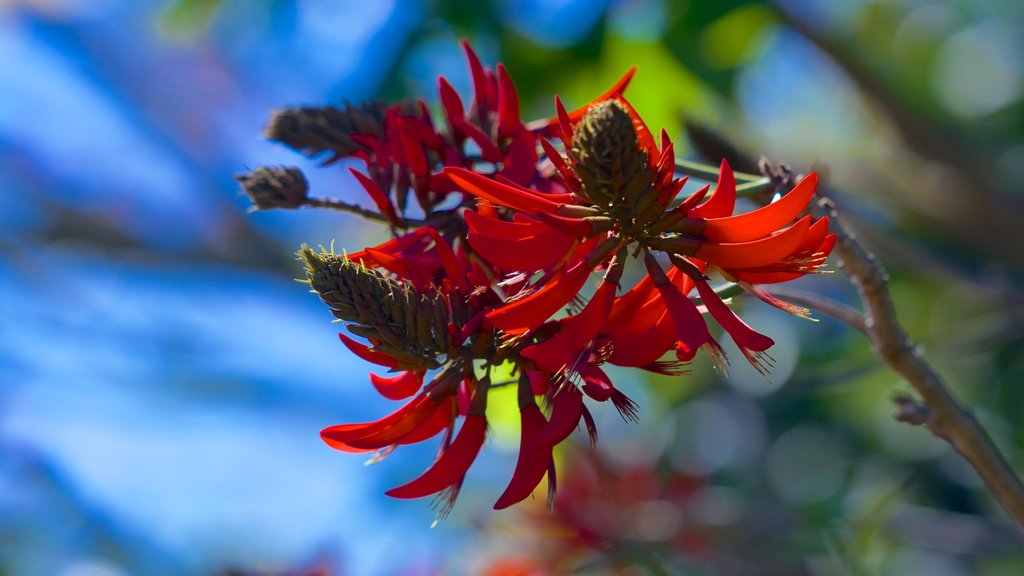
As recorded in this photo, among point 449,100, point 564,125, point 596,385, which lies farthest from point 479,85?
point 596,385

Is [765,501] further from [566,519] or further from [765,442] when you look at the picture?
[566,519]

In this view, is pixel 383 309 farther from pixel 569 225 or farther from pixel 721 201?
pixel 721 201

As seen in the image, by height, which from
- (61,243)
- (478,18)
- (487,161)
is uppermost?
(61,243)

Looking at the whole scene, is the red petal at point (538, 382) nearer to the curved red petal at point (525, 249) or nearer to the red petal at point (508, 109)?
the curved red petal at point (525, 249)

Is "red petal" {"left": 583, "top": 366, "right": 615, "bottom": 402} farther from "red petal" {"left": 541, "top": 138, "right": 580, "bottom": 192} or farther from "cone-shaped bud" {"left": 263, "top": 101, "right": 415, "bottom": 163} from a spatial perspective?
"cone-shaped bud" {"left": 263, "top": 101, "right": 415, "bottom": 163}

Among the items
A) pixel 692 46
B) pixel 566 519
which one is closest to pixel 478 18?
pixel 692 46

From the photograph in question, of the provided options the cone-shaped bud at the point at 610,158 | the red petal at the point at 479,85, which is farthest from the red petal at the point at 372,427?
the red petal at the point at 479,85

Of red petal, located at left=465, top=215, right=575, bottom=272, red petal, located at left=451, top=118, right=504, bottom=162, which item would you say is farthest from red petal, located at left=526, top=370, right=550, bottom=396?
red petal, located at left=451, top=118, right=504, bottom=162
